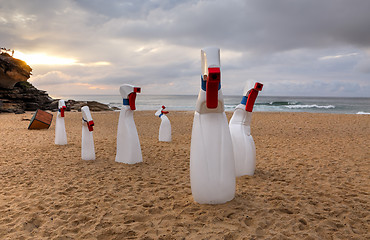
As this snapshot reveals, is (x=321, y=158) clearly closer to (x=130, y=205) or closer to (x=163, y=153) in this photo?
(x=163, y=153)

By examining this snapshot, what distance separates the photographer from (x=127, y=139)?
16.4ft

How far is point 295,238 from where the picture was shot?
2328mm

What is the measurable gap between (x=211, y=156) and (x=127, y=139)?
2.57m

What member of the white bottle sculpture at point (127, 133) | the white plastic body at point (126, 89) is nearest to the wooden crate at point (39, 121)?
the white bottle sculpture at point (127, 133)

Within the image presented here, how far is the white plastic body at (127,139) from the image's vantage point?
4965 mm

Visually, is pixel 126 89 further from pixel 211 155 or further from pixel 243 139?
pixel 211 155

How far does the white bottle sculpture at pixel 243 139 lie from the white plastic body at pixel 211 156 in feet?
3.82

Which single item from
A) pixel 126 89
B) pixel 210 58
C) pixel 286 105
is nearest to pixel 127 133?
pixel 126 89

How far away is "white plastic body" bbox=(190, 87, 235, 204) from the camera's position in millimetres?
2916

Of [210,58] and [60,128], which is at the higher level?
[210,58]

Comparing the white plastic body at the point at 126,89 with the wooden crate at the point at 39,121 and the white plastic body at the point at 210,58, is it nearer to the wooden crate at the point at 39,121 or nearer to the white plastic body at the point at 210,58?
the white plastic body at the point at 210,58

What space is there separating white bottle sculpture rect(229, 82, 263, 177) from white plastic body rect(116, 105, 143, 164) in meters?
2.10

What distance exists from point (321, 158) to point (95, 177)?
16.3 feet

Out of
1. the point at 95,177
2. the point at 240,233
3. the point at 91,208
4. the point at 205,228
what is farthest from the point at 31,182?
the point at 240,233
